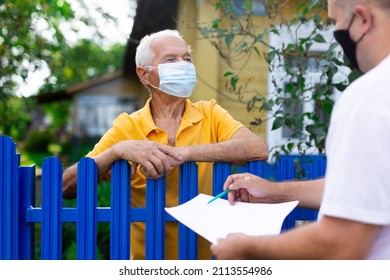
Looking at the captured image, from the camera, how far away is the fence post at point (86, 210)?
8.16 feet

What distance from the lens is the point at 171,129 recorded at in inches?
107

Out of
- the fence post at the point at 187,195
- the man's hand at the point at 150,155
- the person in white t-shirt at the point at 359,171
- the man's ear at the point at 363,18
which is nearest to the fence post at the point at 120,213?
the man's hand at the point at 150,155

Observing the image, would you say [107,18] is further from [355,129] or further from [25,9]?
[355,129]

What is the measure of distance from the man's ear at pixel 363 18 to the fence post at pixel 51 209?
152 cm

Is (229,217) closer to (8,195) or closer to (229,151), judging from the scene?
(229,151)

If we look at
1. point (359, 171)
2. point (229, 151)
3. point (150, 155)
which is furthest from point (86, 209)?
point (359, 171)

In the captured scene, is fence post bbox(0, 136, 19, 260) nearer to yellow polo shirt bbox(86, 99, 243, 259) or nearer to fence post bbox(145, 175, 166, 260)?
yellow polo shirt bbox(86, 99, 243, 259)

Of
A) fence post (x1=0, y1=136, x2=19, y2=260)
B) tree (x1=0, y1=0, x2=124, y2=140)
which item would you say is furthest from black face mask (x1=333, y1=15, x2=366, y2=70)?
tree (x1=0, y1=0, x2=124, y2=140)

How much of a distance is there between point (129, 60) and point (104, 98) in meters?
8.98

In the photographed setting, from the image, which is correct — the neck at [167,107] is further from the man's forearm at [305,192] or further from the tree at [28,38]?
the tree at [28,38]

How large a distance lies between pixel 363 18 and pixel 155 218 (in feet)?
4.64

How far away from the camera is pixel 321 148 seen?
3.53 m

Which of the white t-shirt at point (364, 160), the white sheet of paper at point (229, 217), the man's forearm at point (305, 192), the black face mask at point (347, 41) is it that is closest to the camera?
the white t-shirt at point (364, 160)

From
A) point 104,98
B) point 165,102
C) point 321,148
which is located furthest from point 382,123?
point 104,98
